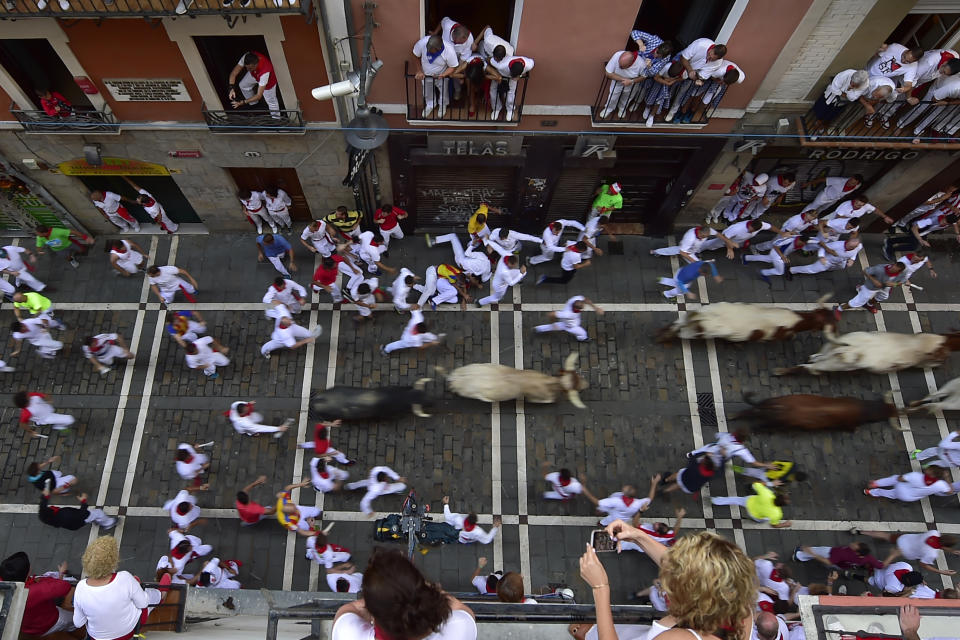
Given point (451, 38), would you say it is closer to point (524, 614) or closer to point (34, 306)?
point (524, 614)

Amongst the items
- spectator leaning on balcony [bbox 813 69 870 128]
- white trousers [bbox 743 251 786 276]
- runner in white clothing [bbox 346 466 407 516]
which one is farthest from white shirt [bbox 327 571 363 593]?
spectator leaning on balcony [bbox 813 69 870 128]

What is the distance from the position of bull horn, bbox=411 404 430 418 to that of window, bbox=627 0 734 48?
25.6 feet

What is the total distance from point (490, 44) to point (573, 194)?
14.5ft

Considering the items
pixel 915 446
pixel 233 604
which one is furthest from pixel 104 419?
pixel 915 446

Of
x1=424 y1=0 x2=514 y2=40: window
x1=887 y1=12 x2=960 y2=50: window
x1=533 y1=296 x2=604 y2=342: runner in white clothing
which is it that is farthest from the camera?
x1=533 y1=296 x2=604 y2=342: runner in white clothing

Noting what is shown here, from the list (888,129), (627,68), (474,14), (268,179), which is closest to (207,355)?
(268,179)

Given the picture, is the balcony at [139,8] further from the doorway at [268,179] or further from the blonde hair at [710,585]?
the blonde hair at [710,585]

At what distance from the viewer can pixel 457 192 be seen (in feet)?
42.7

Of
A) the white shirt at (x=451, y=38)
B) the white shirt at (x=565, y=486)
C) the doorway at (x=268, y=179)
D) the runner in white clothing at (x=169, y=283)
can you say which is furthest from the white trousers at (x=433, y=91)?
the white shirt at (x=565, y=486)

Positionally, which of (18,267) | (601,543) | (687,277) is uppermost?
(18,267)

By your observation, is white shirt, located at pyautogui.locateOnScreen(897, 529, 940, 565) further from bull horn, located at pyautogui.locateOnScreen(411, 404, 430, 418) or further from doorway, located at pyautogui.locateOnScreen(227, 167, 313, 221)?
doorway, located at pyautogui.locateOnScreen(227, 167, 313, 221)

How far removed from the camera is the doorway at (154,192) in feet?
41.1

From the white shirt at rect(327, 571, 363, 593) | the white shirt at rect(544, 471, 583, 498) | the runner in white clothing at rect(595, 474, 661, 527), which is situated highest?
the white shirt at rect(544, 471, 583, 498)

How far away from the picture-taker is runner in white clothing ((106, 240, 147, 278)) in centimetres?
1248
